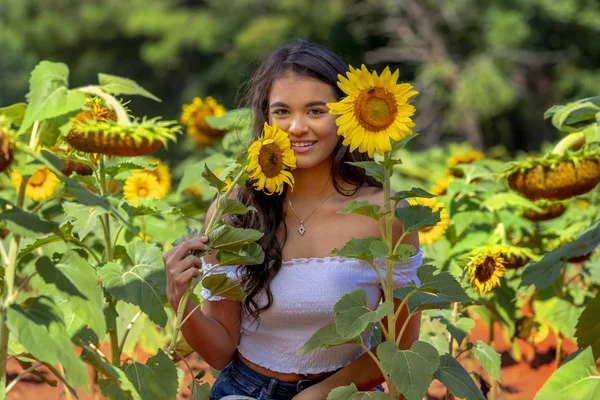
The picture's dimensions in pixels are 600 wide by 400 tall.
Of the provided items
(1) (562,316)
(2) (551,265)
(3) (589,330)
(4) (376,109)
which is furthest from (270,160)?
(1) (562,316)

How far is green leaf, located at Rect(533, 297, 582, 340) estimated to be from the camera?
328cm

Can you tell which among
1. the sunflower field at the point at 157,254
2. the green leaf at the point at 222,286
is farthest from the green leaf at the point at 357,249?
the green leaf at the point at 222,286

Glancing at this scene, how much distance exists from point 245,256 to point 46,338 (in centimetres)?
45

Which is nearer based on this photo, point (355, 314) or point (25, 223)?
point (25, 223)

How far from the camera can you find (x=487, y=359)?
2430mm

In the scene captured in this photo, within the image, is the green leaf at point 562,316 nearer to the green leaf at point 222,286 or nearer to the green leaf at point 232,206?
the green leaf at point 222,286

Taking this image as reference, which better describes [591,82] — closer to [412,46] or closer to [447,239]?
[412,46]

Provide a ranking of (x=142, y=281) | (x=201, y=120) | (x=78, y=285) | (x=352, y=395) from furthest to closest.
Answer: (x=201, y=120)
(x=142, y=281)
(x=352, y=395)
(x=78, y=285)

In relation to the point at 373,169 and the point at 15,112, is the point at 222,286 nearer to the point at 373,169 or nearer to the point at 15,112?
the point at 373,169

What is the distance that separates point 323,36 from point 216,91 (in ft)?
7.19

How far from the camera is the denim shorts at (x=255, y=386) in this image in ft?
7.01

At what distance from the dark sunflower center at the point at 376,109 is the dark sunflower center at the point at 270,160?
167mm

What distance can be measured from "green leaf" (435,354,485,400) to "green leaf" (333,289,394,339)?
0.21 metres

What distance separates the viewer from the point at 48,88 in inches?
60.3
